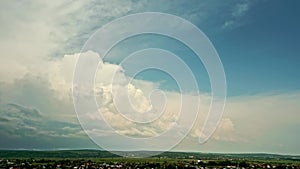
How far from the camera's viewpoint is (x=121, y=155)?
183750mm

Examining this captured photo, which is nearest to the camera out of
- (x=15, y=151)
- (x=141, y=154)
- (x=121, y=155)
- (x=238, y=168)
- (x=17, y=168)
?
(x=17, y=168)

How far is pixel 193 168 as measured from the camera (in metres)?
88.5

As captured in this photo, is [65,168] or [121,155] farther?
[121,155]

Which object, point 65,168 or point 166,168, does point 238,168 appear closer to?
point 166,168

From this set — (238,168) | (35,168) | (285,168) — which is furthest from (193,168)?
(35,168)

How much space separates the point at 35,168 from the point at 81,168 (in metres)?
10.7

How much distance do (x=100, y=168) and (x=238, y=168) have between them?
114ft

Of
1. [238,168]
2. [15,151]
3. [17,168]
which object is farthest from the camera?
[15,151]

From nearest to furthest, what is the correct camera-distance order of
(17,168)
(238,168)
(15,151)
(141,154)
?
(17,168), (238,168), (141,154), (15,151)

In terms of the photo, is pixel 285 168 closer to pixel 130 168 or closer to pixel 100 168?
pixel 130 168

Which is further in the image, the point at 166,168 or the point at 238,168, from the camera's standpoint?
the point at 238,168

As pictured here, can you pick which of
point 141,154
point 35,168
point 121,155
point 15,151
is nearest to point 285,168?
point 35,168

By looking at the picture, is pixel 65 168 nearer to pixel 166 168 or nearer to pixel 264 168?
pixel 166 168

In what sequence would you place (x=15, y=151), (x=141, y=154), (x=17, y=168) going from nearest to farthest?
1. (x=17, y=168)
2. (x=141, y=154)
3. (x=15, y=151)
